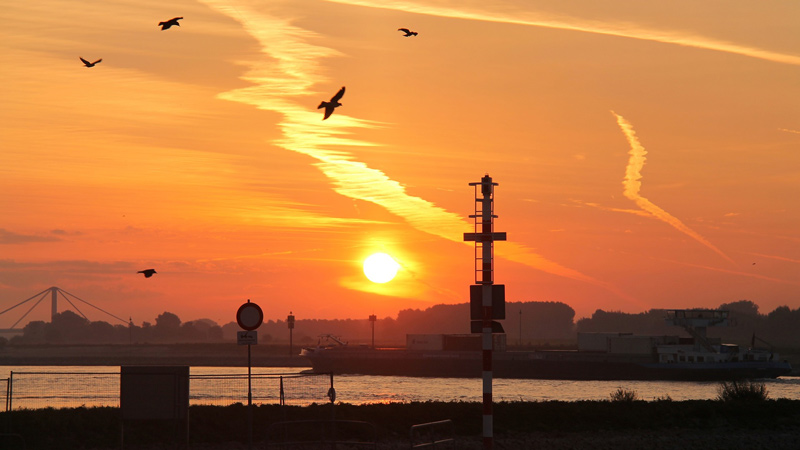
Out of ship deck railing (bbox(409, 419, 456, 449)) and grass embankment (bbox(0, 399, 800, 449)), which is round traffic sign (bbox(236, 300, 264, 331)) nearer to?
grass embankment (bbox(0, 399, 800, 449))

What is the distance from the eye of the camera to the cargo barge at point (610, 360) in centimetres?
10500

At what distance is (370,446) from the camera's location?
89.4 ft

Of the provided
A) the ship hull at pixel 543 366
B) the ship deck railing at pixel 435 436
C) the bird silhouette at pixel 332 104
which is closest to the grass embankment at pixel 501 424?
the ship deck railing at pixel 435 436

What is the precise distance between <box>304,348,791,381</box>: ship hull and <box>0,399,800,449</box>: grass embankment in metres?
70.0

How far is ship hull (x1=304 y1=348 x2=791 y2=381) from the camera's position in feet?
343

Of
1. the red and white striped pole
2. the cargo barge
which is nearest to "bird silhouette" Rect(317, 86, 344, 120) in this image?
the red and white striped pole

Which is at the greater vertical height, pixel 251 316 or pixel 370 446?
pixel 251 316

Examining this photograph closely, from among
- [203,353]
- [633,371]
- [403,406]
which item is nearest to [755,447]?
[403,406]

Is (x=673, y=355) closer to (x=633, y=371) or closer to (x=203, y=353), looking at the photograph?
(x=633, y=371)

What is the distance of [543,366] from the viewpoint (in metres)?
108

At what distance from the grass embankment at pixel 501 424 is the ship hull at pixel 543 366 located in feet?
230

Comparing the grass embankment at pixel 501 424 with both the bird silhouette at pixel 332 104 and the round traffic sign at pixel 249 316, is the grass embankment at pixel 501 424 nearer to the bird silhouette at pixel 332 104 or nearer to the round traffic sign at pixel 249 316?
the round traffic sign at pixel 249 316

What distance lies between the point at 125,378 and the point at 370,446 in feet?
23.6

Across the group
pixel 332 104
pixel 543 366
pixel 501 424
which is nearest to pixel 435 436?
pixel 501 424
